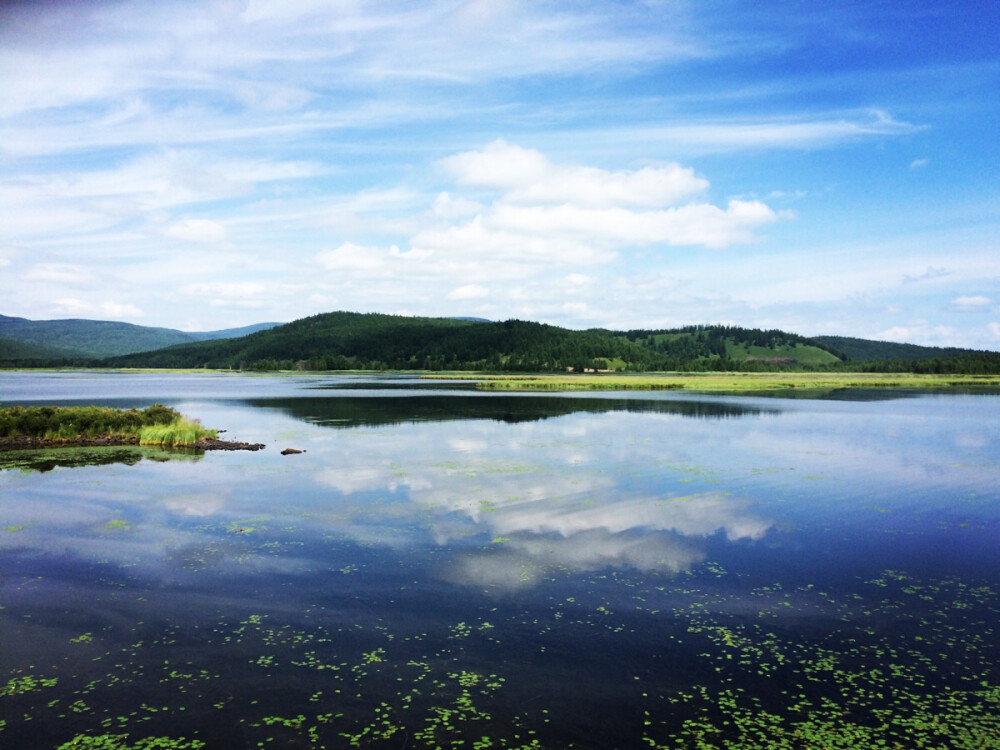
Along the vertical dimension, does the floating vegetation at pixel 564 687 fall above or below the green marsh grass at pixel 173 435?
below

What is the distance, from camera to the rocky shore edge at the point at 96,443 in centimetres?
4056

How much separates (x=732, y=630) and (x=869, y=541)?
30.8 ft

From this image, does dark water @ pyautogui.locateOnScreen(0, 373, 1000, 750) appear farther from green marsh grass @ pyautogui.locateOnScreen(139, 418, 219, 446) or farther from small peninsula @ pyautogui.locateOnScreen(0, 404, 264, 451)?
small peninsula @ pyautogui.locateOnScreen(0, 404, 264, 451)

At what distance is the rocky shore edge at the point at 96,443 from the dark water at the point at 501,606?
753 centimetres

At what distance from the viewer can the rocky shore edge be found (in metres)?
40.6

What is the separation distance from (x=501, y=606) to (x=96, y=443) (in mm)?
37497

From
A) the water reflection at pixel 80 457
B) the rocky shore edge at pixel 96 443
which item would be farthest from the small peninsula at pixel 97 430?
the water reflection at pixel 80 457

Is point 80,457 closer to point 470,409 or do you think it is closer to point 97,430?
point 97,430

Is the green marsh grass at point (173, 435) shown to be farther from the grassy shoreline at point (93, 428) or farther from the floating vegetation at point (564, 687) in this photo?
the floating vegetation at point (564, 687)

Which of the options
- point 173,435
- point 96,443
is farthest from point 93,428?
point 173,435

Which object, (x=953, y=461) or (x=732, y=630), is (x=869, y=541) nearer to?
(x=732, y=630)

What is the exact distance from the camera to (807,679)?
37.2 feet

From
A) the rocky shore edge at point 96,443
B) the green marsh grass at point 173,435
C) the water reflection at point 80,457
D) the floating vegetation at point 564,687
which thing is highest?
the green marsh grass at point 173,435

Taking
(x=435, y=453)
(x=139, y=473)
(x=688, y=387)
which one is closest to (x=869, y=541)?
(x=435, y=453)
